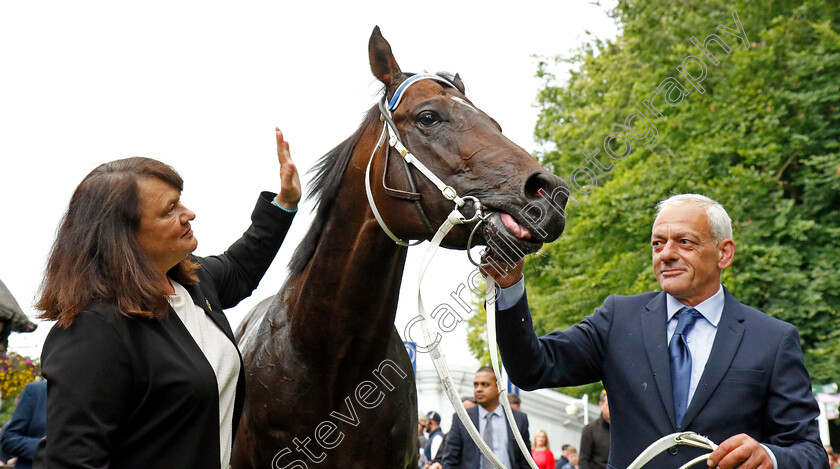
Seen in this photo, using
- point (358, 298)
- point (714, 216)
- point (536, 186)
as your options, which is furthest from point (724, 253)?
point (358, 298)

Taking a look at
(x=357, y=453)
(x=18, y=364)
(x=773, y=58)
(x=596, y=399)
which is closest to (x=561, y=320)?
(x=596, y=399)

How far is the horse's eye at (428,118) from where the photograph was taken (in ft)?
11.5

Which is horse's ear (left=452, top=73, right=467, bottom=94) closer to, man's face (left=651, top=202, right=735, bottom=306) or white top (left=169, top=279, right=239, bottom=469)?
man's face (left=651, top=202, right=735, bottom=306)

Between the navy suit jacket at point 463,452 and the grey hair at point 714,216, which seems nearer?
the grey hair at point 714,216

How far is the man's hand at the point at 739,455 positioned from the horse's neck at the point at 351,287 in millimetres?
1577

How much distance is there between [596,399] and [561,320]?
3.89 m

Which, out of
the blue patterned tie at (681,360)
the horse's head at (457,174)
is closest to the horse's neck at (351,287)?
the horse's head at (457,174)

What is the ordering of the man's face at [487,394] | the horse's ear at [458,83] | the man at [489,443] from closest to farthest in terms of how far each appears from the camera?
the horse's ear at [458,83] → the man at [489,443] → the man's face at [487,394]

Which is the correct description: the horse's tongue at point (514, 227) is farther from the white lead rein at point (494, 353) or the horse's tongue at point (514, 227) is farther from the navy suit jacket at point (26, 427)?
the navy suit jacket at point (26, 427)

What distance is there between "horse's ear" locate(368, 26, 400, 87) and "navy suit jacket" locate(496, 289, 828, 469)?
1.37 meters

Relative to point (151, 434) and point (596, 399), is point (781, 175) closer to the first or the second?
point (596, 399)

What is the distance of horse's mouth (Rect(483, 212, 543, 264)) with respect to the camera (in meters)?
2.98

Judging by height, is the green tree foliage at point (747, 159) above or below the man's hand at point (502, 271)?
above

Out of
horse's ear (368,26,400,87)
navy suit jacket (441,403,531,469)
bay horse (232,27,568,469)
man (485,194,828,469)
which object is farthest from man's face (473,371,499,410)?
horse's ear (368,26,400,87)
